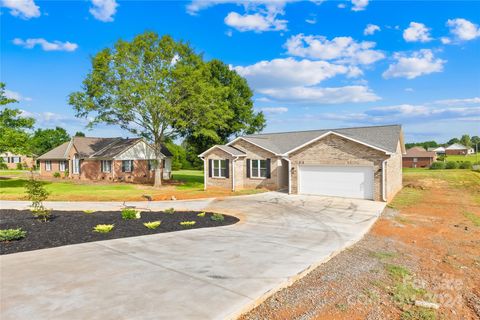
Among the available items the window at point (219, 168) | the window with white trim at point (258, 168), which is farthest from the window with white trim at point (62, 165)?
the window with white trim at point (258, 168)

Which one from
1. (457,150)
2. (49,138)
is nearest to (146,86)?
(49,138)

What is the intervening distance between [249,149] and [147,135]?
36.5ft

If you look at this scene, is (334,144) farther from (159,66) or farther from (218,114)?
(159,66)

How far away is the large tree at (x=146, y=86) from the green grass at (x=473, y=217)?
66.2 ft

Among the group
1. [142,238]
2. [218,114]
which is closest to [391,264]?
[142,238]

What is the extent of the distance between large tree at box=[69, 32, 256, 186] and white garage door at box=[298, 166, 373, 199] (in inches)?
448

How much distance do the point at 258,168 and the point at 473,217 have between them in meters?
14.9

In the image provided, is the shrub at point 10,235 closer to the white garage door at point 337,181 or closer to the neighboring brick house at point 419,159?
the white garage door at point 337,181

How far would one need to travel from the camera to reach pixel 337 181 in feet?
64.0

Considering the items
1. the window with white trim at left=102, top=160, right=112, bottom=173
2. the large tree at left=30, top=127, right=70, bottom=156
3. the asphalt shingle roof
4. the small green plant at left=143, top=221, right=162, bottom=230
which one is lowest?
the small green plant at left=143, top=221, right=162, bottom=230

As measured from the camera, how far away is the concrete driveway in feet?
16.8

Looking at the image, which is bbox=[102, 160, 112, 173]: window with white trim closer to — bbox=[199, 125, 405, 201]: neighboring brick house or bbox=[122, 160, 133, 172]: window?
bbox=[122, 160, 133, 172]: window

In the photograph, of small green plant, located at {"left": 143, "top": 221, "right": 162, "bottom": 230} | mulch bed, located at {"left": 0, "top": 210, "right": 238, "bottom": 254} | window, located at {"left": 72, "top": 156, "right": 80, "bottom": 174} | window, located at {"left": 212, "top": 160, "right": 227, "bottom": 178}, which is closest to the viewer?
mulch bed, located at {"left": 0, "top": 210, "right": 238, "bottom": 254}

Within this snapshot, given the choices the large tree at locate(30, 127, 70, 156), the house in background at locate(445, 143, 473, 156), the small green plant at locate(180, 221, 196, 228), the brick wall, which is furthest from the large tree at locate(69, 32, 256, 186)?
the house in background at locate(445, 143, 473, 156)
